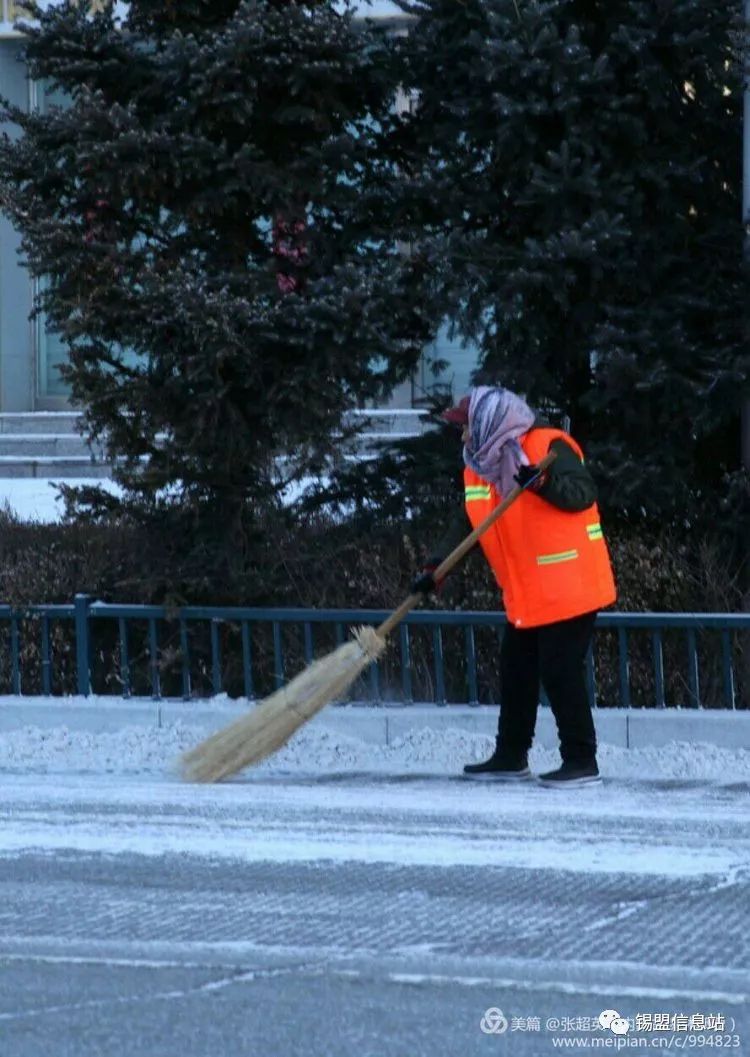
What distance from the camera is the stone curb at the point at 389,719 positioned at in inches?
297

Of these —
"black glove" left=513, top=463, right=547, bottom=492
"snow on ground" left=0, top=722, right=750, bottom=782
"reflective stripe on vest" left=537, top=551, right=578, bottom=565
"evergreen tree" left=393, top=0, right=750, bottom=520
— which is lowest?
"snow on ground" left=0, top=722, right=750, bottom=782

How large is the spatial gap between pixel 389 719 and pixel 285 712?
0.95 m

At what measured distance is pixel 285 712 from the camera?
7.01 m

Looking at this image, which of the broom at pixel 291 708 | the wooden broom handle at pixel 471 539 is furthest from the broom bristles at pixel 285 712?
the wooden broom handle at pixel 471 539

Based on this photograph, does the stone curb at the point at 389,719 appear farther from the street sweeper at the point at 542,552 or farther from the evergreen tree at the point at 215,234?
the evergreen tree at the point at 215,234

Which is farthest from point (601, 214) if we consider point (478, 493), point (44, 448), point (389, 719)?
point (44, 448)

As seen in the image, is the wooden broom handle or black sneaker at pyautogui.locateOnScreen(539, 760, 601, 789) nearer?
the wooden broom handle

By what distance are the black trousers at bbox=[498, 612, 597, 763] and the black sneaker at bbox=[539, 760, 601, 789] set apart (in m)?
0.03

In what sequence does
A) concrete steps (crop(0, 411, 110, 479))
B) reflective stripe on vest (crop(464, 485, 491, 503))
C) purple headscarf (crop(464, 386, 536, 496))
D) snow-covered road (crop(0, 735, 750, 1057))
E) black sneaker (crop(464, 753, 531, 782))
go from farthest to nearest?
concrete steps (crop(0, 411, 110, 479))
black sneaker (crop(464, 753, 531, 782))
reflective stripe on vest (crop(464, 485, 491, 503))
purple headscarf (crop(464, 386, 536, 496))
snow-covered road (crop(0, 735, 750, 1057))

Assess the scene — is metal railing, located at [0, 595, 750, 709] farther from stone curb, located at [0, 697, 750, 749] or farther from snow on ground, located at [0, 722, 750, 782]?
snow on ground, located at [0, 722, 750, 782]

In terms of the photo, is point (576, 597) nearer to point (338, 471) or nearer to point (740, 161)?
point (338, 471)

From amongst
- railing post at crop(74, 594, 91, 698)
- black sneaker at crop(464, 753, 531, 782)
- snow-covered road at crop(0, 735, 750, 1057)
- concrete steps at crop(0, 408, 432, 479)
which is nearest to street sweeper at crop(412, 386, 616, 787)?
black sneaker at crop(464, 753, 531, 782)

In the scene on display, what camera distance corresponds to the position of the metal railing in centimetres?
790

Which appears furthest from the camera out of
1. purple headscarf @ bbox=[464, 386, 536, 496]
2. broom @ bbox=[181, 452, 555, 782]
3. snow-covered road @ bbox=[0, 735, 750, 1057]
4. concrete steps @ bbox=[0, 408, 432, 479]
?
concrete steps @ bbox=[0, 408, 432, 479]
